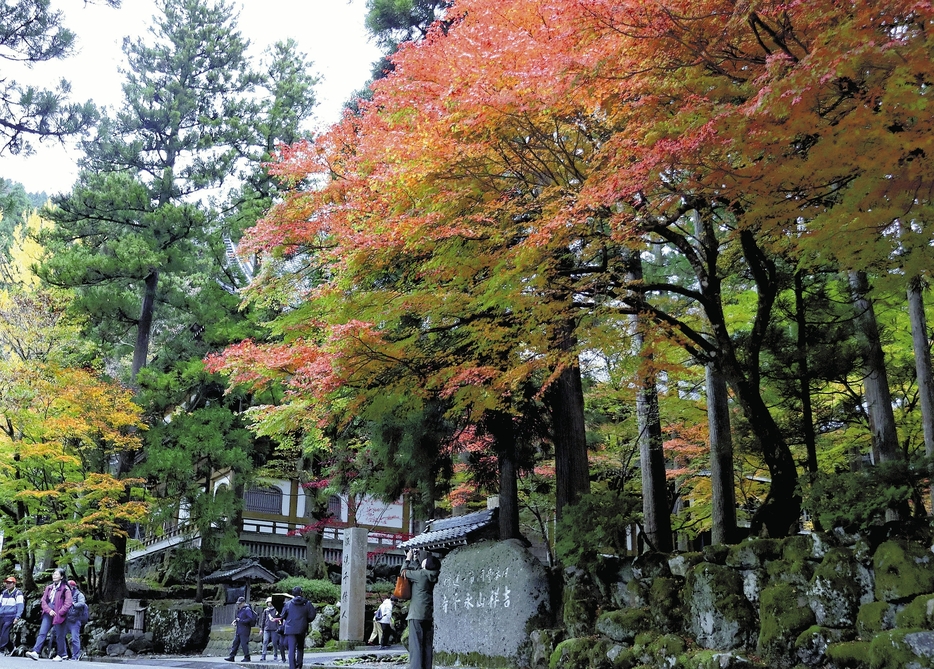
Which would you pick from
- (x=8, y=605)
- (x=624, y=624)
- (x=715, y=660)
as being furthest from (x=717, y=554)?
(x=8, y=605)

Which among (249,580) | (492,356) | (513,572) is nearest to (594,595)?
(513,572)

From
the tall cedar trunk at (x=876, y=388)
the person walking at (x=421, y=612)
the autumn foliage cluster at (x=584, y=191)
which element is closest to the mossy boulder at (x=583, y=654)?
the person walking at (x=421, y=612)

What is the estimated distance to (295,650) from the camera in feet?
39.3

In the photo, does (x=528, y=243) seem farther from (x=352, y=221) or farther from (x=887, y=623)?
(x=887, y=623)

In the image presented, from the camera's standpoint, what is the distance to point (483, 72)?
27.6 ft

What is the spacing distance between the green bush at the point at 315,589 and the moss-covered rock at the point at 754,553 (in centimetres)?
1888

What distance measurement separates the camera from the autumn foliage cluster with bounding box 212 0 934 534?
253 inches

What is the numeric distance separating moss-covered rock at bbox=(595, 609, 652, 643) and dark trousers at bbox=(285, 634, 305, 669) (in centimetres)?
498

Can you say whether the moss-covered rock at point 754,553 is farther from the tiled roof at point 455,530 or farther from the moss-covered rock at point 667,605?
the tiled roof at point 455,530

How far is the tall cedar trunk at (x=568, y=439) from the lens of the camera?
40.2ft

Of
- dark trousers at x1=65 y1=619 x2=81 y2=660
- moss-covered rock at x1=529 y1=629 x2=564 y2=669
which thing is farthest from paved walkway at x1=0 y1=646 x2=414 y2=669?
moss-covered rock at x1=529 y1=629 x2=564 y2=669

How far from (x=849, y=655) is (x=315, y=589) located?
20.8m

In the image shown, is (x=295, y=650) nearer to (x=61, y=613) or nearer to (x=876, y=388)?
(x=61, y=613)

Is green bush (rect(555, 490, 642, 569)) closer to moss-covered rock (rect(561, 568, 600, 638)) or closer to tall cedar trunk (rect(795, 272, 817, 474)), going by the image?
moss-covered rock (rect(561, 568, 600, 638))
